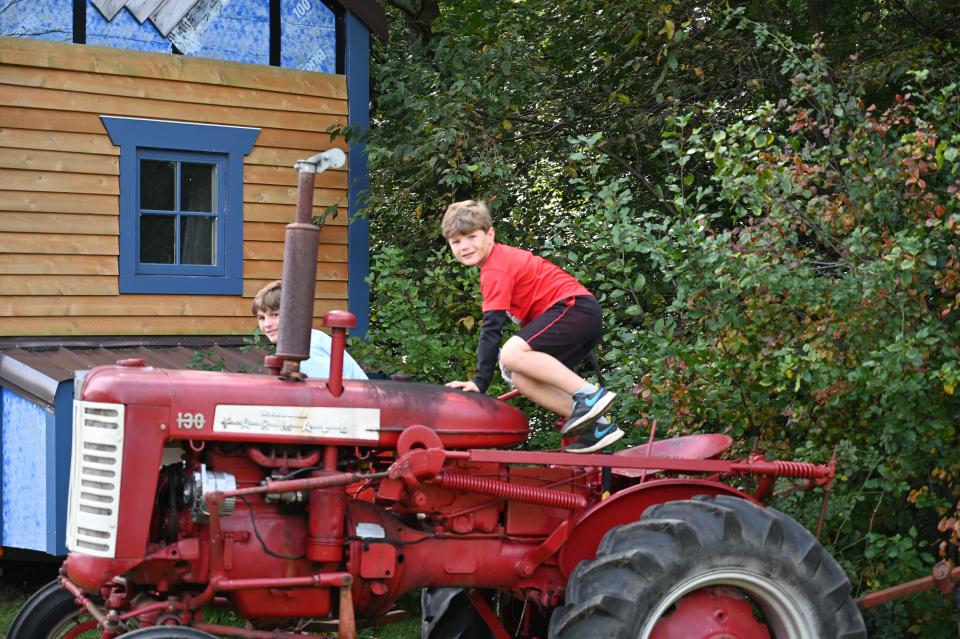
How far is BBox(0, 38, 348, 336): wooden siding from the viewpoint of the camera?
848 cm

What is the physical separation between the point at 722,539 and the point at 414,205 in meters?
6.78

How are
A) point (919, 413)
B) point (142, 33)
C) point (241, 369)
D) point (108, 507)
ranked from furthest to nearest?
point (142, 33)
point (241, 369)
point (919, 413)
point (108, 507)

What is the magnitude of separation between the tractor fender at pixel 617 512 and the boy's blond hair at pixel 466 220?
130cm

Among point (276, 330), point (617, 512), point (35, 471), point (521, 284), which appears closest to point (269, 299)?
point (276, 330)

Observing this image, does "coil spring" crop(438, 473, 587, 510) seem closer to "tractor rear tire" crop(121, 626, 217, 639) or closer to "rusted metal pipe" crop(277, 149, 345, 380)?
"rusted metal pipe" crop(277, 149, 345, 380)

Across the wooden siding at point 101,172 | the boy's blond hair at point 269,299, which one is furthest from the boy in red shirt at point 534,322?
the wooden siding at point 101,172

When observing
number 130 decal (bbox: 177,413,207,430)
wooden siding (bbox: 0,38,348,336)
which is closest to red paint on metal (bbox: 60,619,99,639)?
number 130 decal (bbox: 177,413,207,430)

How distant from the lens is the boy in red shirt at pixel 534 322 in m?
5.02

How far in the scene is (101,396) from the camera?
4.19m

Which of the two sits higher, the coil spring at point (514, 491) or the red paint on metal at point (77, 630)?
the coil spring at point (514, 491)

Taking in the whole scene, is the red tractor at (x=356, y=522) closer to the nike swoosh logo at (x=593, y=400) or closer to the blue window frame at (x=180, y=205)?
the nike swoosh logo at (x=593, y=400)

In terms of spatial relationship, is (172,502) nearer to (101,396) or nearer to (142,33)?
(101,396)

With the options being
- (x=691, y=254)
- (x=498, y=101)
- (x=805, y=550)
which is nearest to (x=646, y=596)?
(x=805, y=550)

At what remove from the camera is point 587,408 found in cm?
486
